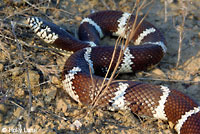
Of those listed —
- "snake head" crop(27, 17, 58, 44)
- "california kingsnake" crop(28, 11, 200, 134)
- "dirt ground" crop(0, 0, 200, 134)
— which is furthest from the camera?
"snake head" crop(27, 17, 58, 44)

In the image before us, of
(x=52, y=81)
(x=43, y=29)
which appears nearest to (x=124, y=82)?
(x=52, y=81)

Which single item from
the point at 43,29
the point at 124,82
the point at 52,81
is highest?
the point at 43,29

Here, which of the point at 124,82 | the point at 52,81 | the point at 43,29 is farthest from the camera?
the point at 43,29

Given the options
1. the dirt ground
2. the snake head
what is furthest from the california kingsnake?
the dirt ground

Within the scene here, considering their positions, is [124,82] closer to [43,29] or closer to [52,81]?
[52,81]

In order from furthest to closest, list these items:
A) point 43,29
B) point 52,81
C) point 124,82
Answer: point 43,29, point 52,81, point 124,82

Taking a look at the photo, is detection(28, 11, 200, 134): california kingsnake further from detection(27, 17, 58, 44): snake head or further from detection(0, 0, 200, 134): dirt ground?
detection(0, 0, 200, 134): dirt ground

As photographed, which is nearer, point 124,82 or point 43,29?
point 124,82

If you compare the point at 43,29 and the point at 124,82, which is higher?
the point at 43,29
